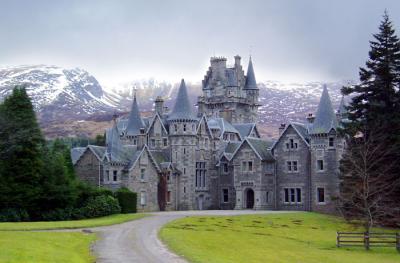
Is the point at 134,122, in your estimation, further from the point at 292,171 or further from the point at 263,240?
the point at 263,240

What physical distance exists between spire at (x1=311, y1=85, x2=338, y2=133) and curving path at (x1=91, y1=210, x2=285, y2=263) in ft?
97.3

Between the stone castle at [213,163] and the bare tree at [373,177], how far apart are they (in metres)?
11.1

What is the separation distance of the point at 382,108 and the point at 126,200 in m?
28.4

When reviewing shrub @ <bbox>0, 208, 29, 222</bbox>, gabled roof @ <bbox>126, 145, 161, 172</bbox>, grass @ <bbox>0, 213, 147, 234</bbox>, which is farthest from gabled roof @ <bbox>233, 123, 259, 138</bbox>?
shrub @ <bbox>0, 208, 29, 222</bbox>

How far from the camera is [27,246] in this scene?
3753 centimetres

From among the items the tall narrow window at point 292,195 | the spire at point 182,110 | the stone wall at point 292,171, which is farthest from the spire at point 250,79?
the tall narrow window at point 292,195

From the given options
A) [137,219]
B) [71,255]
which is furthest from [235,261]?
[137,219]

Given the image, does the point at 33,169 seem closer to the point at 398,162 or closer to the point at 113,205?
the point at 113,205

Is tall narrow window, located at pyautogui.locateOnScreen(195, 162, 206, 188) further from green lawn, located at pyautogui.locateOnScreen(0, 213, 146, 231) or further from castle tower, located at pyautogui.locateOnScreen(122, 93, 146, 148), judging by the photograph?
green lawn, located at pyautogui.locateOnScreen(0, 213, 146, 231)

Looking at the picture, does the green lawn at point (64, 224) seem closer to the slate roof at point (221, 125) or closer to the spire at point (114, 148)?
the spire at point (114, 148)

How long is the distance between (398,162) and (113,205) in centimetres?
2814

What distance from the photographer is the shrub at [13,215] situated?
61.4 meters

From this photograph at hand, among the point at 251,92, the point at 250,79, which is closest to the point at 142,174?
the point at 251,92

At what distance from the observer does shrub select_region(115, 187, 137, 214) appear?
245ft
